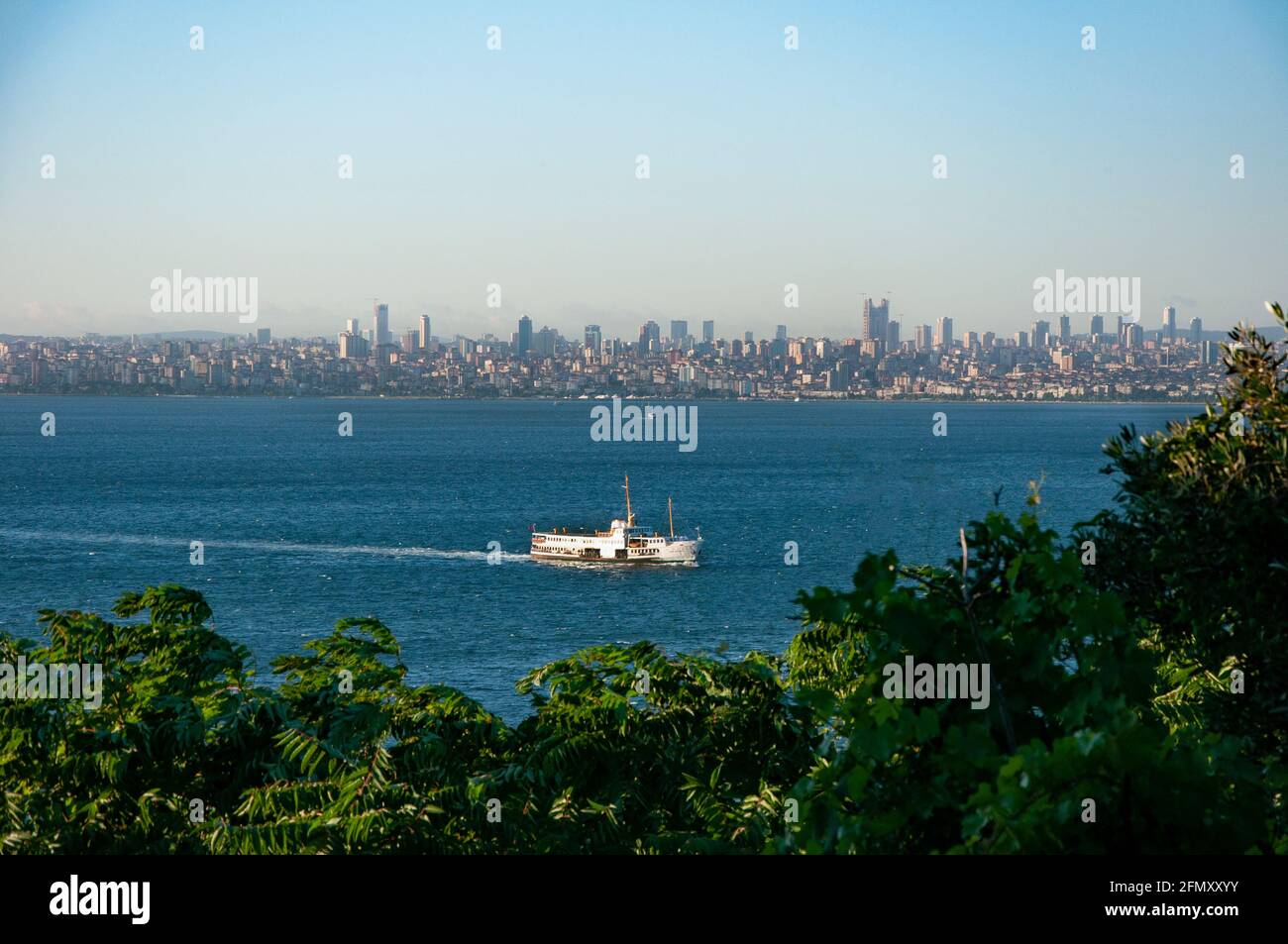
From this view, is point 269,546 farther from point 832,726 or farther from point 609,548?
point 832,726

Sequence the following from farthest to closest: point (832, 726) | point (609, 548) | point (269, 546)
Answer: point (609, 548)
point (269, 546)
point (832, 726)

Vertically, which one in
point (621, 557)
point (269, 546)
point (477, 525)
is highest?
point (477, 525)

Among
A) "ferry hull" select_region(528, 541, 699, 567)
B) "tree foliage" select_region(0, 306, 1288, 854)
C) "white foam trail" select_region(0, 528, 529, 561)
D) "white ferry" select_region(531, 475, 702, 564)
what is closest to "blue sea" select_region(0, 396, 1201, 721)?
"white foam trail" select_region(0, 528, 529, 561)

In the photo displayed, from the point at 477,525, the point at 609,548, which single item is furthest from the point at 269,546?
the point at 609,548

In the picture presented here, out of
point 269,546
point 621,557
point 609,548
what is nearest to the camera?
point 269,546

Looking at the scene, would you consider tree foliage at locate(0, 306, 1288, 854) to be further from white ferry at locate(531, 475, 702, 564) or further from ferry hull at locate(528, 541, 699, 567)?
white ferry at locate(531, 475, 702, 564)
